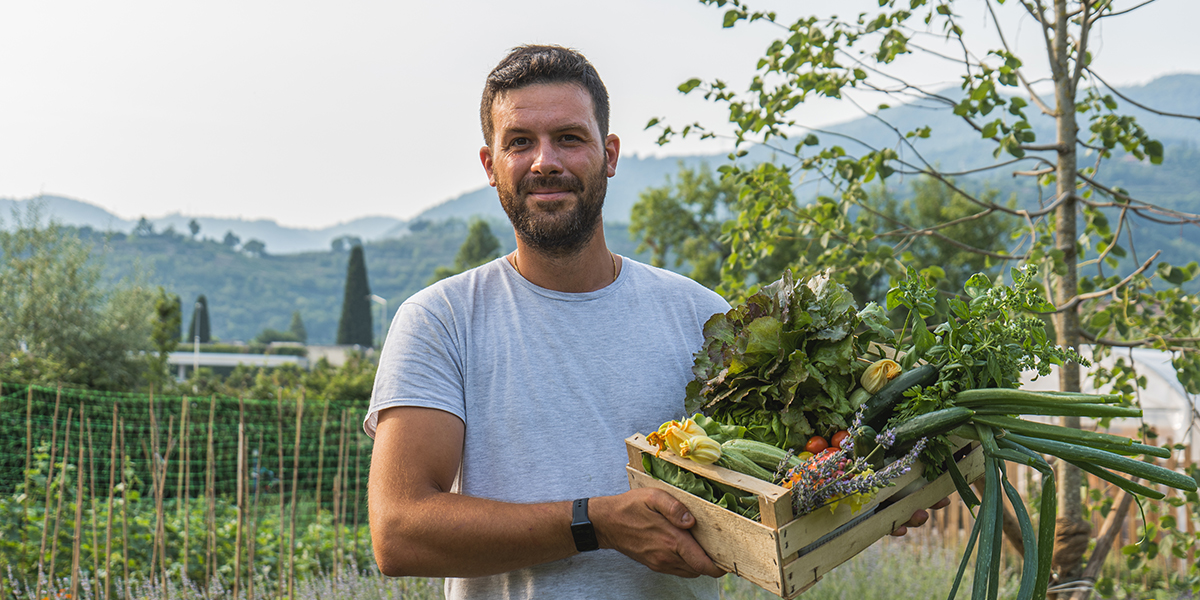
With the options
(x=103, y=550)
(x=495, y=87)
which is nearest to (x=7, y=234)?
(x=103, y=550)

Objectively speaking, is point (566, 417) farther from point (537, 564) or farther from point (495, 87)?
point (495, 87)

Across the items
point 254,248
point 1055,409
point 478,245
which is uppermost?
point 254,248

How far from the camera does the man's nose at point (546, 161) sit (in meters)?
1.99

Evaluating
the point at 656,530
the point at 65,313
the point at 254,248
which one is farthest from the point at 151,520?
the point at 254,248

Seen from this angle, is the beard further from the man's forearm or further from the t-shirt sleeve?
the man's forearm

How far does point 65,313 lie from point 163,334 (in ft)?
17.1

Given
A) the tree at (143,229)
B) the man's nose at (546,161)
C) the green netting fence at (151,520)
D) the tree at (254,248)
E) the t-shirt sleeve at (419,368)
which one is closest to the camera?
the t-shirt sleeve at (419,368)

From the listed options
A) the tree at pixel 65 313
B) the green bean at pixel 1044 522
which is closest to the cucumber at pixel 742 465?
the green bean at pixel 1044 522

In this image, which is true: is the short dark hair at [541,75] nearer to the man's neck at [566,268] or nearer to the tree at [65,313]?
the man's neck at [566,268]

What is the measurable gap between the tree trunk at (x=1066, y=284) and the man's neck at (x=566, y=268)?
2337 millimetres

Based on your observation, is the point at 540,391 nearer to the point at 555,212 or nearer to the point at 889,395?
the point at 555,212

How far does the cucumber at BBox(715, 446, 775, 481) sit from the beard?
2.34ft

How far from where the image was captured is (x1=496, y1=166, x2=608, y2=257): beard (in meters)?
2.03

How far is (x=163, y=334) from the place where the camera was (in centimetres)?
2359
